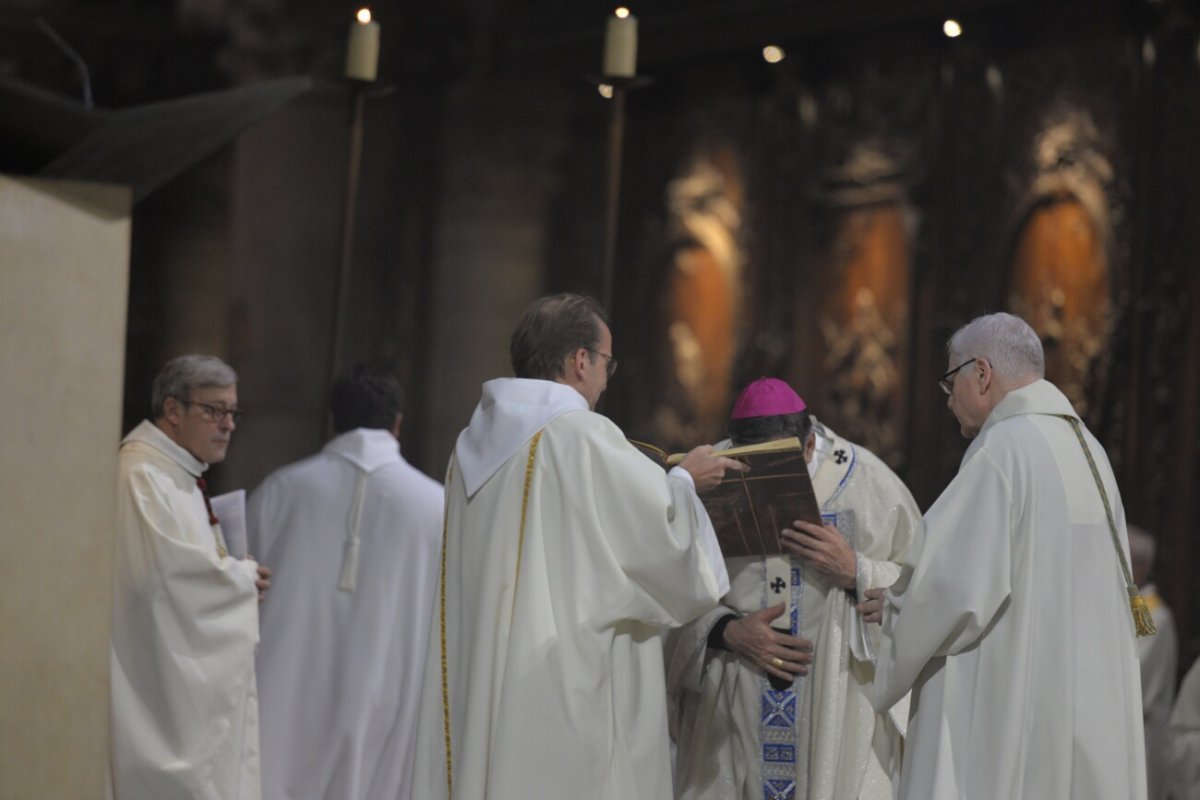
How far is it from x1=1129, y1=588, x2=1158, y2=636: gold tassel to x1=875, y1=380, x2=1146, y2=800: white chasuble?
0.02 m

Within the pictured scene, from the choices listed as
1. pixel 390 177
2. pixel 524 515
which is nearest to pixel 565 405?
pixel 524 515

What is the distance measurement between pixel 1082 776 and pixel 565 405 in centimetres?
150

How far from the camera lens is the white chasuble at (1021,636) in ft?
13.0

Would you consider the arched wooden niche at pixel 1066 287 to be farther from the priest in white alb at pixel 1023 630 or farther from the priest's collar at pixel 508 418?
the priest's collar at pixel 508 418

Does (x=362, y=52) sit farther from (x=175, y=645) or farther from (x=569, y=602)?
(x=569, y=602)

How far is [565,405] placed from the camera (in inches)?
165

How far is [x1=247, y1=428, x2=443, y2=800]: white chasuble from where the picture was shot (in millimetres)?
6211

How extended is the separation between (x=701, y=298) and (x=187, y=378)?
439 centimetres

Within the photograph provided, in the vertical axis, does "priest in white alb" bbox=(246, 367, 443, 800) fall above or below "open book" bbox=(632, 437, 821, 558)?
below

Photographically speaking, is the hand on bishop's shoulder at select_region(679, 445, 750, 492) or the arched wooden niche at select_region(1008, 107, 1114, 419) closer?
the hand on bishop's shoulder at select_region(679, 445, 750, 492)

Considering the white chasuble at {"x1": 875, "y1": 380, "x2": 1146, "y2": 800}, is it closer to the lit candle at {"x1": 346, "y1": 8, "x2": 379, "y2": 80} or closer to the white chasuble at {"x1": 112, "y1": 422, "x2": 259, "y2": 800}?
the white chasuble at {"x1": 112, "y1": 422, "x2": 259, "y2": 800}

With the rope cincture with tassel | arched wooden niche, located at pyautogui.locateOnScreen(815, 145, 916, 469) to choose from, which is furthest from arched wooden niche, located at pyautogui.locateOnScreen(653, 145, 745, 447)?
the rope cincture with tassel

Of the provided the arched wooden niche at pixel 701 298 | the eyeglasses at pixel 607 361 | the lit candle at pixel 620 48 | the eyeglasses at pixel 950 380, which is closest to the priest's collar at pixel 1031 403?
the eyeglasses at pixel 950 380

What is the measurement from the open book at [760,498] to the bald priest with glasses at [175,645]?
4.61 feet
